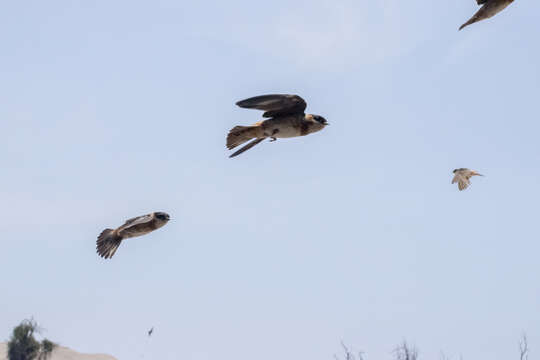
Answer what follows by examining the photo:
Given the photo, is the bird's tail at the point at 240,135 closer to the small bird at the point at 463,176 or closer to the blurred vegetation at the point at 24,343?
the small bird at the point at 463,176

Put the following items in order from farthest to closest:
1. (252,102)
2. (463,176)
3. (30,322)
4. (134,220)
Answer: (30,322) → (463,176) → (134,220) → (252,102)

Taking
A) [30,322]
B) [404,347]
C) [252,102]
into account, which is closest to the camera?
[252,102]

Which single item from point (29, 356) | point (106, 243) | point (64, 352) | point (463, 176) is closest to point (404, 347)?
point (29, 356)

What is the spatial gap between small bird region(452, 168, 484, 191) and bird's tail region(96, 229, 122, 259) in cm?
1076

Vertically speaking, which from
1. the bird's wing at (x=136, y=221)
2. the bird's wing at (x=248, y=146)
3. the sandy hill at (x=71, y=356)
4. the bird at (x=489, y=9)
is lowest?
the bird's wing at (x=136, y=221)

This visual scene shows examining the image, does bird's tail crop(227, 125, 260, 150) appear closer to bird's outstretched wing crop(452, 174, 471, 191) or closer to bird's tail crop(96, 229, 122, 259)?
bird's tail crop(96, 229, 122, 259)

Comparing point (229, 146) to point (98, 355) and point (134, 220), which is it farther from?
point (98, 355)

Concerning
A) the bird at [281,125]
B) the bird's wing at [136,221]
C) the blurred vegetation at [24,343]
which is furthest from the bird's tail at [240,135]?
the blurred vegetation at [24,343]

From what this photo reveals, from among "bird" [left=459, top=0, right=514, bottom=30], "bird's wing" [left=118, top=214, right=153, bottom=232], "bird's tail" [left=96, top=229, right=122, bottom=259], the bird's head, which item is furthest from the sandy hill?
"bird" [left=459, top=0, right=514, bottom=30]

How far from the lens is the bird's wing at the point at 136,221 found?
9.96 metres

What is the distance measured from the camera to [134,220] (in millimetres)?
10305

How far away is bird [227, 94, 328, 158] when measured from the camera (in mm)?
8820

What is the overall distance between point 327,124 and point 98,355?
100477 millimetres

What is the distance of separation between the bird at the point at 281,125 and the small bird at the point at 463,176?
10.8 metres
